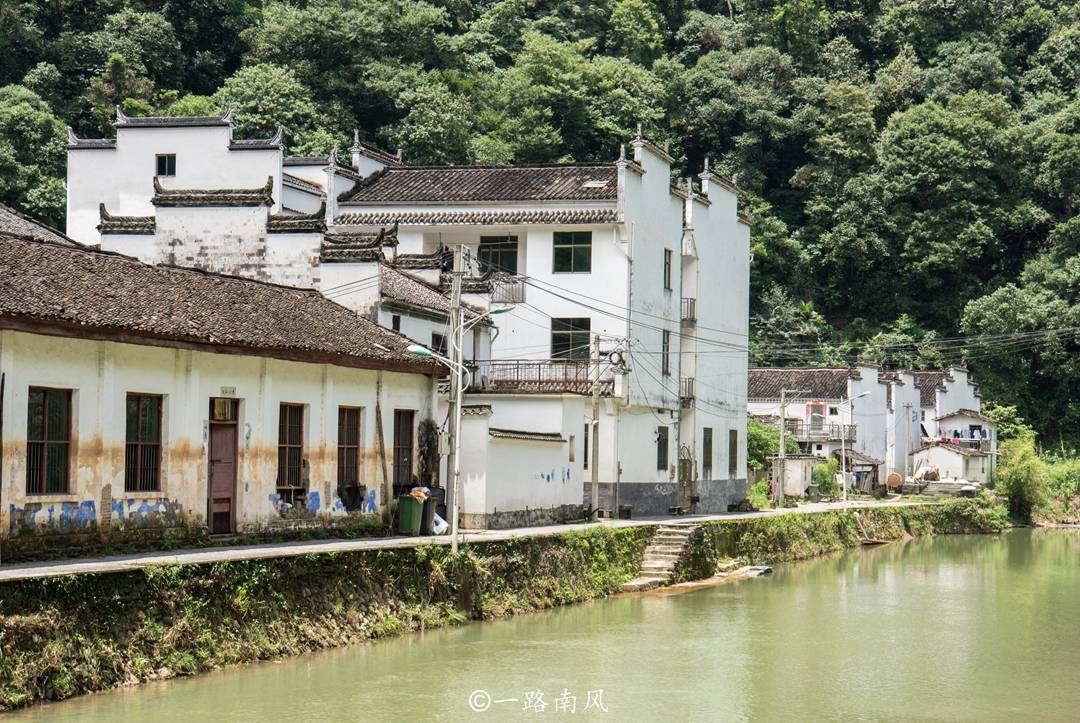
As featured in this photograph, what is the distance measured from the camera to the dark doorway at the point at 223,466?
23438 millimetres

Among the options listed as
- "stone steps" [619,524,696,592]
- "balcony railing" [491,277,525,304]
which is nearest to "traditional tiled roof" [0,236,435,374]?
"stone steps" [619,524,696,592]

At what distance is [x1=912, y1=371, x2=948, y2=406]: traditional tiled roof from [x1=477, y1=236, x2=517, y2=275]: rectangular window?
40668 mm

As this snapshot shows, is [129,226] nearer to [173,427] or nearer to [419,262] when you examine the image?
[419,262]

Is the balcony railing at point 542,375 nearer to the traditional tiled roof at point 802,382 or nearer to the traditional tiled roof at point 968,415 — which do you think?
the traditional tiled roof at point 802,382

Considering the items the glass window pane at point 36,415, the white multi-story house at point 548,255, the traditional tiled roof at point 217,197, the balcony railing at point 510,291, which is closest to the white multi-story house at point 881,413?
the white multi-story house at point 548,255

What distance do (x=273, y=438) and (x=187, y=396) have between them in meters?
2.40

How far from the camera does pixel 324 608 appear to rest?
68.7 feet

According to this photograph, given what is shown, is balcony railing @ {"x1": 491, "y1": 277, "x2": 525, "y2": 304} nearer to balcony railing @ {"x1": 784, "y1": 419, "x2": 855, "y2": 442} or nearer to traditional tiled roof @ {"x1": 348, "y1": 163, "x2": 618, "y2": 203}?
traditional tiled roof @ {"x1": 348, "y1": 163, "x2": 618, "y2": 203}

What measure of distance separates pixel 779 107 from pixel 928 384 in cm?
1782

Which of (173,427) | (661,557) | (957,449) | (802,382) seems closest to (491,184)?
(661,557)

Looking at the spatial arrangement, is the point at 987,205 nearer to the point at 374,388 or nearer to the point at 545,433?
the point at 545,433

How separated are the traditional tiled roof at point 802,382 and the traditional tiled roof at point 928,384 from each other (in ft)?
28.7

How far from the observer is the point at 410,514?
27.5 m

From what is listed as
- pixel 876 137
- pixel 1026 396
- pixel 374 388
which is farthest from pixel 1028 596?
pixel 876 137
